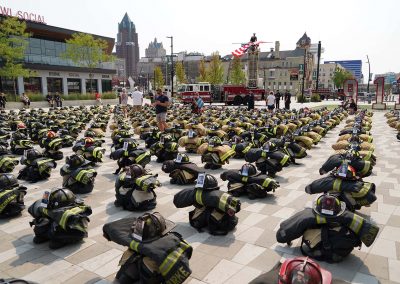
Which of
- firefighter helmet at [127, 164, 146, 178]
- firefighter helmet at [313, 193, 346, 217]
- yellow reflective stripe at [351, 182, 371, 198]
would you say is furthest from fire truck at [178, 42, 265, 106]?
firefighter helmet at [313, 193, 346, 217]

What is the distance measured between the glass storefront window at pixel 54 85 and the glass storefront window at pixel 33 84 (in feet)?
4.31

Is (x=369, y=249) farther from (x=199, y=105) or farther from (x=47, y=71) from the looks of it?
(x=47, y=71)

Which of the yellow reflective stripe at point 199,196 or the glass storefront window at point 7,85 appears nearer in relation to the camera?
the yellow reflective stripe at point 199,196

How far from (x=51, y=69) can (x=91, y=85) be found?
25.3 feet

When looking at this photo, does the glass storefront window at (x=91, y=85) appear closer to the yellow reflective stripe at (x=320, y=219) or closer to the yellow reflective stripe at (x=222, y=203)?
the yellow reflective stripe at (x=222, y=203)

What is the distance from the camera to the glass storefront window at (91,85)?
48.7 m

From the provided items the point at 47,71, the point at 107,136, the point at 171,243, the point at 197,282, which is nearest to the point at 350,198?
the point at 197,282

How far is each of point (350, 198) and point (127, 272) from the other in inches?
149

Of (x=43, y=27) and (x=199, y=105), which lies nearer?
(x=199, y=105)

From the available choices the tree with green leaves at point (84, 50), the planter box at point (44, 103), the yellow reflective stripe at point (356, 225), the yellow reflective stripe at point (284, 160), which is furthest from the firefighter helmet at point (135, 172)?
the tree with green leaves at point (84, 50)

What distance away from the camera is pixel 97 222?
5887 millimetres

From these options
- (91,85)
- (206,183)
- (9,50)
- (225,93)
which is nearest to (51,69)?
(91,85)

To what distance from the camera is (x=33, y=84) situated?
40781 mm

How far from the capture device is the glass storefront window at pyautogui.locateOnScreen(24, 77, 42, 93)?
39928mm
